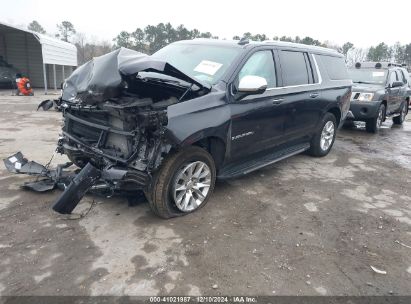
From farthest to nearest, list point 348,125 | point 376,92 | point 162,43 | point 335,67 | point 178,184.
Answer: point 162,43 < point 348,125 < point 376,92 < point 335,67 < point 178,184

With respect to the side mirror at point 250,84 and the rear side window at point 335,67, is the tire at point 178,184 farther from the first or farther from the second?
the rear side window at point 335,67

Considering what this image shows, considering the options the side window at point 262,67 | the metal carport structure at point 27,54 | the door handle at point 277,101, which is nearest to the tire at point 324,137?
the door handle at point 277,101

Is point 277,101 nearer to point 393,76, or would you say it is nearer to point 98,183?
point 98,183

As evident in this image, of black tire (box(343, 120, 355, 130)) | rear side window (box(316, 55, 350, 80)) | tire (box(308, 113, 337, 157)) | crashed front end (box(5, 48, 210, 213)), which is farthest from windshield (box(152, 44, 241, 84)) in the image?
black tire (box(343, 120, 355, 130))

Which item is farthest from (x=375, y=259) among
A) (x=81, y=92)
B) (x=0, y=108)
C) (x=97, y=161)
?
(x=0, y=108)

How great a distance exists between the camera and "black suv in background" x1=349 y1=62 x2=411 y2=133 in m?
8.85

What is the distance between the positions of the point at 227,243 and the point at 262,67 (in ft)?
7.83

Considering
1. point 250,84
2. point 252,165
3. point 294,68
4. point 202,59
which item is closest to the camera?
point 250,84

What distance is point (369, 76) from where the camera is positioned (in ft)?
31.9

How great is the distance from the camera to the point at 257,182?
4996 millimetres

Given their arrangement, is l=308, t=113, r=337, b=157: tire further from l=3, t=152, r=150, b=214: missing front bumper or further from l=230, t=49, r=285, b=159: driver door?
l=3, t=152, r=150, b=214: missing front bumper

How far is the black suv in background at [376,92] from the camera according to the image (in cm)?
885

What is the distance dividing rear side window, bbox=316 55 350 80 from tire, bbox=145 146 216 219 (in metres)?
3.39

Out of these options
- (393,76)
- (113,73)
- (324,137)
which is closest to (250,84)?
(113,73)
